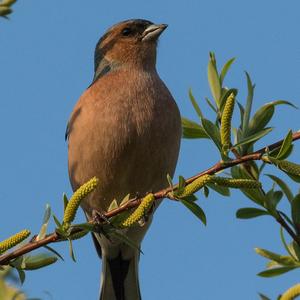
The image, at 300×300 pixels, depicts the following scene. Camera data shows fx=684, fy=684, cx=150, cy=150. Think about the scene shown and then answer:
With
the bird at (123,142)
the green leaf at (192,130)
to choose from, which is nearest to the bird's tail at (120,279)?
the bird at (123,142)

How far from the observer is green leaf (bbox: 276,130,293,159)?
245 centimetres

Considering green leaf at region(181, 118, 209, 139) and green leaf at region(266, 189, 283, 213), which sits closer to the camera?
green leaf at region(266, 189, 283, 213)

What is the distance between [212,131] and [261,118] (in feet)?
0.71

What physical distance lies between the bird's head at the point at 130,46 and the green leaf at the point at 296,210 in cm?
398

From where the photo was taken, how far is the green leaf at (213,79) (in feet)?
9.21

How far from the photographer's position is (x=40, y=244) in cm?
250

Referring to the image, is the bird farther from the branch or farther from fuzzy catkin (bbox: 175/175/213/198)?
fuzzy catkin (bbox: 175/175/213/198)

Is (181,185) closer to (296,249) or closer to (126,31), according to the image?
(296,249)

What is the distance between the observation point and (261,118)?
106 inches

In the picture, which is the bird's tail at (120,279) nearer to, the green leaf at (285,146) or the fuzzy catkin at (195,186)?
the fuzzy catkin at (195,186)

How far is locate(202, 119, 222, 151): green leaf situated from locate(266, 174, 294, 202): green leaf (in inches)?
9.7

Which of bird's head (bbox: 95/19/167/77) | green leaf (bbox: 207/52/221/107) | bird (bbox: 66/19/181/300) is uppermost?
bird's head (bbox: 95/19/167/77)

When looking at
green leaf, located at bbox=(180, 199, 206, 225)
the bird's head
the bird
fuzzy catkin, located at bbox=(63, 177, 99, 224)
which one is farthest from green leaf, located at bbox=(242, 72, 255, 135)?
the bird's head

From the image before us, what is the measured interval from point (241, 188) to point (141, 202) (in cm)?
38
